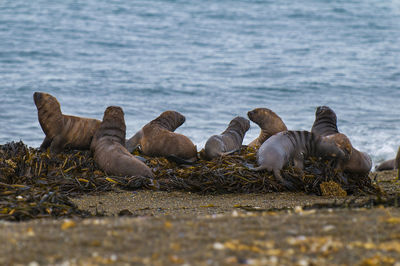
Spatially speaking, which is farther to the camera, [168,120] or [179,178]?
[168,120]

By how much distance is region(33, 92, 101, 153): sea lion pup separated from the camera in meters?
8.05

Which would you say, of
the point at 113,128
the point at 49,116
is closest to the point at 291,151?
the point at 113,128

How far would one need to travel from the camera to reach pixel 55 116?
8.21 m

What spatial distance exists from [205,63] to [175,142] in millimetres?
13072

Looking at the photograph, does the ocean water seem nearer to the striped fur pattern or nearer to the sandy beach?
the striped fur pattern

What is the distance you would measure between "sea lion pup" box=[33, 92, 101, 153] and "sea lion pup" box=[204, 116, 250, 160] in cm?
166

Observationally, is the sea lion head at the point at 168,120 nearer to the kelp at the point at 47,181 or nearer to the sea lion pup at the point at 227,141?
the sea lion pup at the point at 227,141

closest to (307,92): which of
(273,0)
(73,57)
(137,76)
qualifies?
(137,76)

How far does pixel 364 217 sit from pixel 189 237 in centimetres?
124

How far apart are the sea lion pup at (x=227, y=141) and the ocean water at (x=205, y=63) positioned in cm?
347

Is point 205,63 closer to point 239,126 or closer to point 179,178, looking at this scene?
point 239,126

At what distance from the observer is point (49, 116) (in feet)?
26.9

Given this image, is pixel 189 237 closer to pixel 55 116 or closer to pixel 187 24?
pixel 55 116

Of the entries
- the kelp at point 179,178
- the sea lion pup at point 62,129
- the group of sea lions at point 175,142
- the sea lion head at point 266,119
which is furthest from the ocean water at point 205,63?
the kelp at point 179,178
